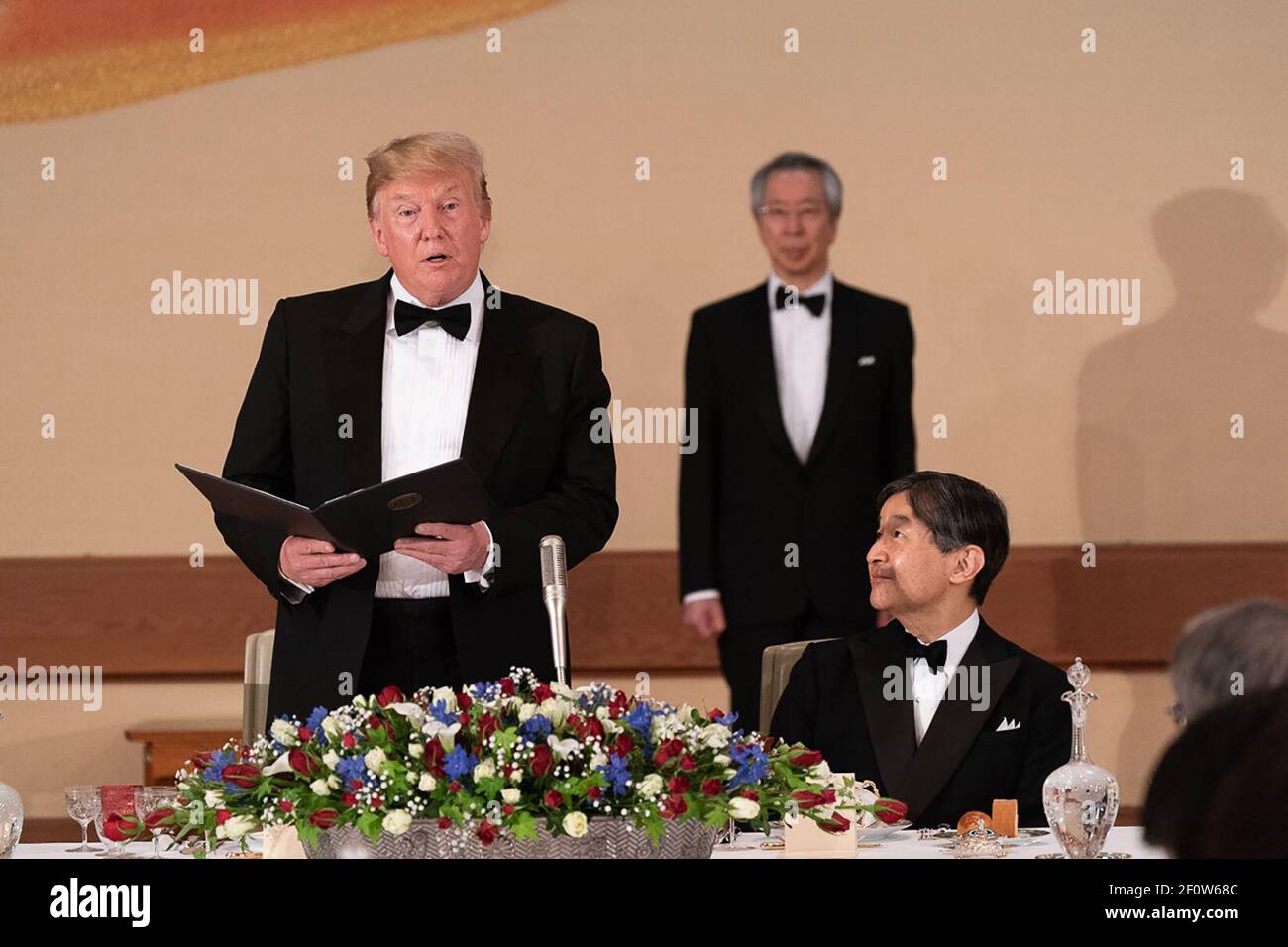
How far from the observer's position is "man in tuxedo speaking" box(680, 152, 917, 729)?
440 centimetres

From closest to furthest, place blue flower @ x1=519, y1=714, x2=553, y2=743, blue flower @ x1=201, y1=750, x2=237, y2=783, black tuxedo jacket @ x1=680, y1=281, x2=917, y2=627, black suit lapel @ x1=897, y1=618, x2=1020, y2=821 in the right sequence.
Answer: blue flower @ x1=519, y1=714, x2=553, y2=743
blue flower @ x1=201, y1=750, x2=237, y2=783
black suit lapel @ x1=897, y1=618, x2=1020, y2=821
black tuxedo jacket @ x1=680, y1=281, x2=917, y2=627

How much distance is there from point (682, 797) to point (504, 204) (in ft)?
10.9

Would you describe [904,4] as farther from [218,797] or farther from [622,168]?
[218,797]

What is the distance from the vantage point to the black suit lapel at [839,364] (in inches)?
175

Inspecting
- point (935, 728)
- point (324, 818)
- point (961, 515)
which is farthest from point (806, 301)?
point (324, 818)

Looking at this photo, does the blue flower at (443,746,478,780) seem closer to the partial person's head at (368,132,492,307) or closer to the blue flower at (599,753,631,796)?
the blue flower at (599,753,631,796)

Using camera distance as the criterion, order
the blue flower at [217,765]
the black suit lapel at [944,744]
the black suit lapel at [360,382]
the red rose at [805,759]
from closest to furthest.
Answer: the blue flower at [217,765], the red rose at [805,759], the black suit lapel at [944,744], the black suit lapel at [360,382]

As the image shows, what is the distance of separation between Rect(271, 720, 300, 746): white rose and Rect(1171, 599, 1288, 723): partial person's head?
3.03ft

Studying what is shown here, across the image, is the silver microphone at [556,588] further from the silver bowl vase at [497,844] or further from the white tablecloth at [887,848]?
the white tablecloth at [887,848]

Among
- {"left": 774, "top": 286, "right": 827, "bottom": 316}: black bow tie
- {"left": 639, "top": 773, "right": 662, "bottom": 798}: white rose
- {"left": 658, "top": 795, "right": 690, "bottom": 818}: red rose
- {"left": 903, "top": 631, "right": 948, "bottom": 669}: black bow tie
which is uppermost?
{"left": 774, "top": 286, "right": 827, "bottom": 316}: black bow tie

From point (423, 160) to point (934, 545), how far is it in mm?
1130

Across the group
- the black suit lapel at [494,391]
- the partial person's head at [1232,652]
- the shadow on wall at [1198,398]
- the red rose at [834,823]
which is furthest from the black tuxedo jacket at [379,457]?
the shadow on wall at [1198,398]

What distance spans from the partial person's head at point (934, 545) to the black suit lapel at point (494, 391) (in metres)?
0.68

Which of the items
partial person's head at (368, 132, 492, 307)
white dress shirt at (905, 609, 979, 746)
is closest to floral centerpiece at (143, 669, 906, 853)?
white dress shirt at (905, 609, 979, 746)
